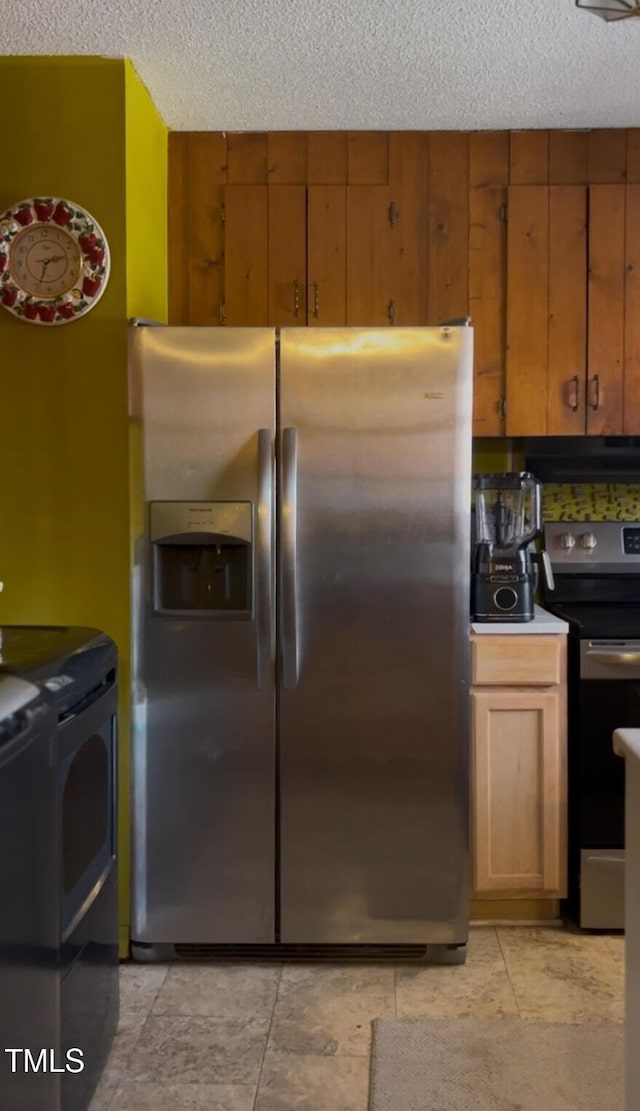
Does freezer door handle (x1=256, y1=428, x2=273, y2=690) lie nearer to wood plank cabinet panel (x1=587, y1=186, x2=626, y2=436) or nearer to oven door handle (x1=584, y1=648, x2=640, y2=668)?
oven door handle (x1=584, y1=648, x2=640, y2=668)

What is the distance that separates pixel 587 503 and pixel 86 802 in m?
2.05

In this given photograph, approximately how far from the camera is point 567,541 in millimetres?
2977

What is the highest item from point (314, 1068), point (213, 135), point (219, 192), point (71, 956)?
point (213, 135)

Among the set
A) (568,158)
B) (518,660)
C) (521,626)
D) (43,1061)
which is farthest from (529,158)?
(43,1061)

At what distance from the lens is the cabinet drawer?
2488 mm

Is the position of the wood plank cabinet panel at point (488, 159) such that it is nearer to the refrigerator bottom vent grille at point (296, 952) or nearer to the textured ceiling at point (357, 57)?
the textured ceiling at point (357, 57)

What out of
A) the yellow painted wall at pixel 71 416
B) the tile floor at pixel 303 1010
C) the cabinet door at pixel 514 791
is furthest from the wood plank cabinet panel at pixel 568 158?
the tile floor at pixel 303 1010

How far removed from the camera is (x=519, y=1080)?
1.84m

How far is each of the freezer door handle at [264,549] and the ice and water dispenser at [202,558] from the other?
32 millimetres

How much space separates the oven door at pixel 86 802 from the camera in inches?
60.5

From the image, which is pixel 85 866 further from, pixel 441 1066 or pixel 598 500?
pixel 598 500

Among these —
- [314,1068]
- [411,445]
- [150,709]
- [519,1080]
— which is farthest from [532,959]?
[411,445]

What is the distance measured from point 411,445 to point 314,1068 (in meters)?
1.52

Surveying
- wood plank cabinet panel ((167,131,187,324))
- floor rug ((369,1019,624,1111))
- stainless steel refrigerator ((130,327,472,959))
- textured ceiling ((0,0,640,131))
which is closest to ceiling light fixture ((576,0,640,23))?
textured ceiling ((0,0,640,131))
